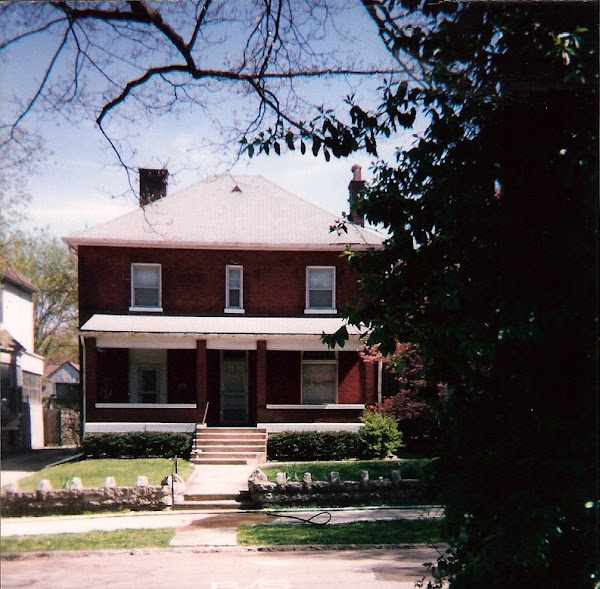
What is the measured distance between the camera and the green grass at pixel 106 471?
3270mm

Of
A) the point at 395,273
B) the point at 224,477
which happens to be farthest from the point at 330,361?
the point at 395,273

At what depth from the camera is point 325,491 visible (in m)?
3.94

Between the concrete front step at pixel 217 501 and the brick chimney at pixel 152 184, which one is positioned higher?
the brick chimney at pixel 152 184

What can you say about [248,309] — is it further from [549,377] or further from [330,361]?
[549,377]

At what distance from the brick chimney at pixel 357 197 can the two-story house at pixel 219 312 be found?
0.5 inches

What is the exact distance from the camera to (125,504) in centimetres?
352

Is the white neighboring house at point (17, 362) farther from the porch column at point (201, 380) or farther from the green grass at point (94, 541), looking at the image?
the porch column at point (201, 380)

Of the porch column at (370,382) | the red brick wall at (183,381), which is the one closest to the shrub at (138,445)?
the red brick wall at (183,381)

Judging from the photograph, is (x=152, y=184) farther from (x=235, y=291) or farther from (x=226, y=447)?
(x=226, y=447)

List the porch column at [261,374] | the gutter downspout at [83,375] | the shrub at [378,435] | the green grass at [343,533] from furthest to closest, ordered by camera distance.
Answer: the porch column at [261,374] < the shrub at [378,435] < the gutter downspout at [83,375] < the green grass at [343,533]

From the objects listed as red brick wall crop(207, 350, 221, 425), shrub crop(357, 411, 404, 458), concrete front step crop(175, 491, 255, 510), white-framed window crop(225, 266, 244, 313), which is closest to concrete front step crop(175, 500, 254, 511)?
concrete front step crop(175, 491, 255, 510)

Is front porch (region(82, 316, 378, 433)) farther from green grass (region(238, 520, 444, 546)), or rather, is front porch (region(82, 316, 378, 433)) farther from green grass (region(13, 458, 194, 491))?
green grass (region(238, 520, 444, 546))

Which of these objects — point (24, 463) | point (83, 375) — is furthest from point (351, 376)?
point (24, 463)

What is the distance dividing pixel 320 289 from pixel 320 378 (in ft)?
2.77
